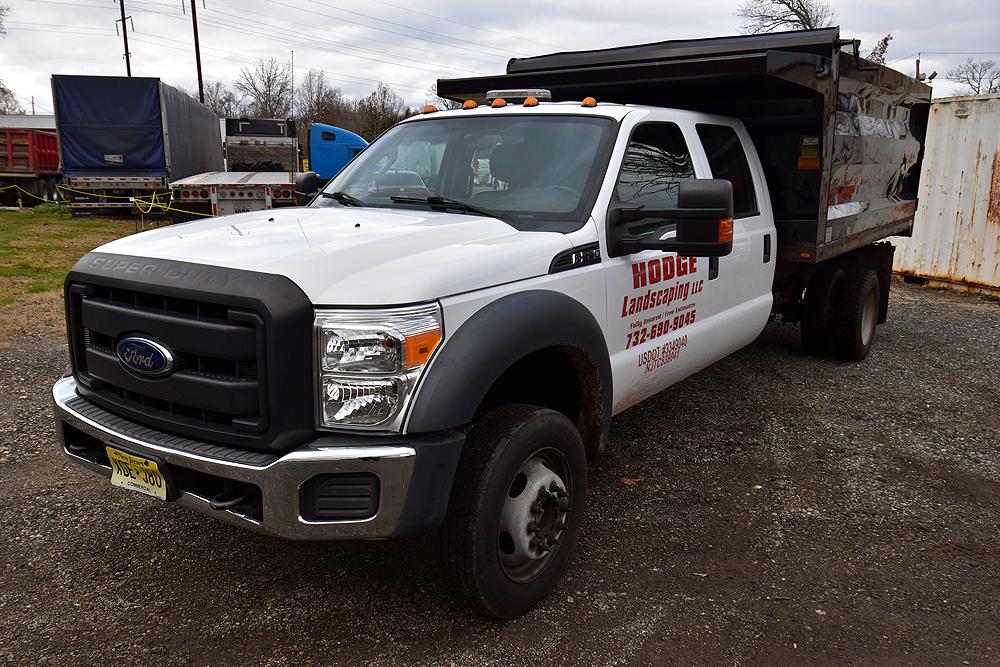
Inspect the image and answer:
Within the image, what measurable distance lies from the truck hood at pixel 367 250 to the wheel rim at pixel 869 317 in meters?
4.42

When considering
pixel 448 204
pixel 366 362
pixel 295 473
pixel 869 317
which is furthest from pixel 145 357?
pixel 869 317

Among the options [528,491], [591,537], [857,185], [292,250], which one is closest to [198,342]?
[292,250]

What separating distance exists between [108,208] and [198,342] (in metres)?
18.4

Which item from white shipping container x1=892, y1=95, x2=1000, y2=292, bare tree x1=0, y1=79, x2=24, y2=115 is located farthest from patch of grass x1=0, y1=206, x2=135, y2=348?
bare tree x1=0, y1=79, x2=24, y2=115

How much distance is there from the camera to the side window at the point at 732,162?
4.50 metres

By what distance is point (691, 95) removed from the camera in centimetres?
516

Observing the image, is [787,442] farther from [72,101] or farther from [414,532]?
[72,101]

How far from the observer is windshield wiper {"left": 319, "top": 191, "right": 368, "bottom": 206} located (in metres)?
3.96

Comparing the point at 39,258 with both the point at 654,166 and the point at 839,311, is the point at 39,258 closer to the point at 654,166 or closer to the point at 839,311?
the point at 654,166

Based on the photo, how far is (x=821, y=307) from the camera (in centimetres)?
657

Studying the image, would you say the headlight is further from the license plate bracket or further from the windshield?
the windshield

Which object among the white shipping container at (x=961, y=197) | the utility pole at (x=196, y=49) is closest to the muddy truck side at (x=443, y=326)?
the white shipping container at (x=961, y=197)

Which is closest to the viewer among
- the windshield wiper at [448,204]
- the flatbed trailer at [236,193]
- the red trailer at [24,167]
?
the windshield wiper at [448,204]

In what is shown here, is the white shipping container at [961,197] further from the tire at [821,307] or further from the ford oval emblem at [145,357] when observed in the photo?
the ford oval emblem at [145,357]
